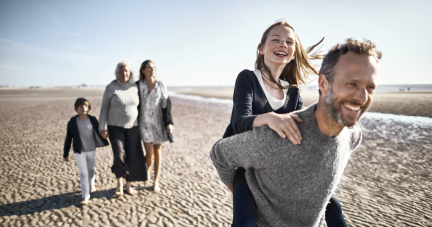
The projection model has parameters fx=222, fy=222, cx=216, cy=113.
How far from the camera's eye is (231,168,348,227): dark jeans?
4.92 feet

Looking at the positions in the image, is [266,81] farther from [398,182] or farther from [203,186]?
[398,182]

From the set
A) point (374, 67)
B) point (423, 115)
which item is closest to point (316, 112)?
point (374, 67)

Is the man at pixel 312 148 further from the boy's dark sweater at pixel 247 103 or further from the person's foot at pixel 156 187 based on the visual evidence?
the person's foot at pixel 156 187

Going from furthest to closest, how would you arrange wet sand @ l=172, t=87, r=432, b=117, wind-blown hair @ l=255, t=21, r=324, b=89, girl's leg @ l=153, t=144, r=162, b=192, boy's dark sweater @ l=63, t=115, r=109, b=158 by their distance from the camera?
wet sand @ l=172, t=87, r=432, b=117, girl's leg @ l=153, t=144, r=162, b=192, boy's dark sweater @ l=63, t=115, r=109, b=158, wind-blown hair @ l=255, t=21, r=324, b=89

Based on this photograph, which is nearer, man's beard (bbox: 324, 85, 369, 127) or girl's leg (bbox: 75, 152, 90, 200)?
man's beard (bbox: 324, 85, 369, 127)

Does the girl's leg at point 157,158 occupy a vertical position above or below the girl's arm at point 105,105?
below

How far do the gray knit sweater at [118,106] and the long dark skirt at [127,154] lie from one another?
0.16 meters

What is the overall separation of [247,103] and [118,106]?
3386 mm

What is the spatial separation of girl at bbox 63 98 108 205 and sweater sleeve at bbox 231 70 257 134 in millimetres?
3817

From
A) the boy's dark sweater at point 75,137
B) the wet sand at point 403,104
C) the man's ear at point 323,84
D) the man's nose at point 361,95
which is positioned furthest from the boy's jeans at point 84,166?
the wet sand at point 403,104

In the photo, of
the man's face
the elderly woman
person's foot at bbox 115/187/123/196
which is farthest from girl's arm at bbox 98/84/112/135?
the man's face

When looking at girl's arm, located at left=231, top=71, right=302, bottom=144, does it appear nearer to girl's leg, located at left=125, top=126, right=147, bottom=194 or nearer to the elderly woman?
the elderly woman

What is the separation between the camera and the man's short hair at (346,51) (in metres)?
1.17

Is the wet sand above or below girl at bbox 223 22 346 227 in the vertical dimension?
below
